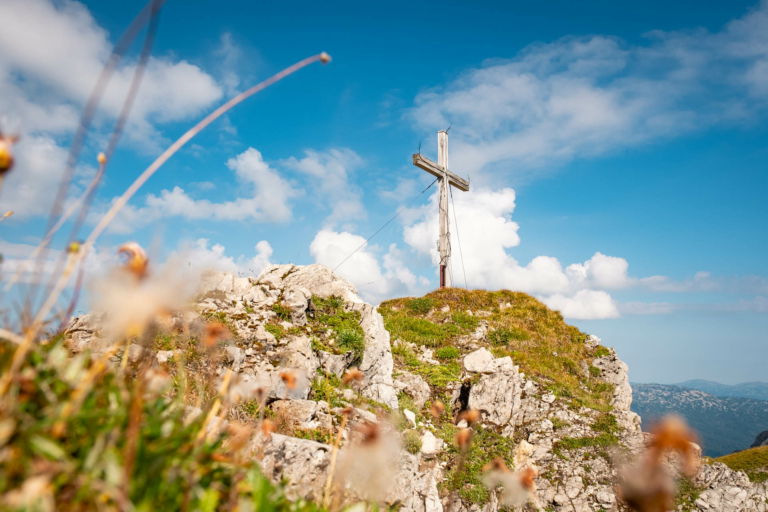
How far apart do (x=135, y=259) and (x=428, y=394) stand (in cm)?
1060

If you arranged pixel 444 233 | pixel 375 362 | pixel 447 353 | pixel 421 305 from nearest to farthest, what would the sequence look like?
pixel 375 362, pixel 447 353, pixel 421 305, pixel 444 233

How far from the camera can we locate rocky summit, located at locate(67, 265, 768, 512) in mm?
7340

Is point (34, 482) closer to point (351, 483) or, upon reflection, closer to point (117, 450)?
point (117, 450)

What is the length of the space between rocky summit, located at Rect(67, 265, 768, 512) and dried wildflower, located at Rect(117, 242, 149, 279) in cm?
487

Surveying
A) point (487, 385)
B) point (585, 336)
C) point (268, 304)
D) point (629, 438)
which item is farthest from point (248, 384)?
point (585, 336)

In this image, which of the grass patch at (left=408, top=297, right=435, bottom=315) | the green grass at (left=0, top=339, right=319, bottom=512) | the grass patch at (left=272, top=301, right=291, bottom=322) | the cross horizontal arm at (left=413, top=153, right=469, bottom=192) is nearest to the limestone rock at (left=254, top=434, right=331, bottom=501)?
the green grass at (left=0, top=339, right=319, bottom=512)

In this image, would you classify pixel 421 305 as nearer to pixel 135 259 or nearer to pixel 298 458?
pixel 298 458

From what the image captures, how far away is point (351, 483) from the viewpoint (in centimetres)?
358

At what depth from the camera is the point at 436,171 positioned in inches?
781

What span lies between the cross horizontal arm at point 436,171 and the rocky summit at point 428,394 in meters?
8.27

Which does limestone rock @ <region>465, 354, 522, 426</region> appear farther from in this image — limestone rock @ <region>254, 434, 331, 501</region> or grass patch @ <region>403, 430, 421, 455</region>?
limestone rock @ <region>254, 434, 331, 501</region>

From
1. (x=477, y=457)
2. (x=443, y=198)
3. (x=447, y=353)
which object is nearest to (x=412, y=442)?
(x=477, y=457)

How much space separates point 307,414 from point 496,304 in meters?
13.9

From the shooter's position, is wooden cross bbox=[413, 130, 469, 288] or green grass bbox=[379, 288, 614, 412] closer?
green grass bbox=[379, 288, 614, 412]
